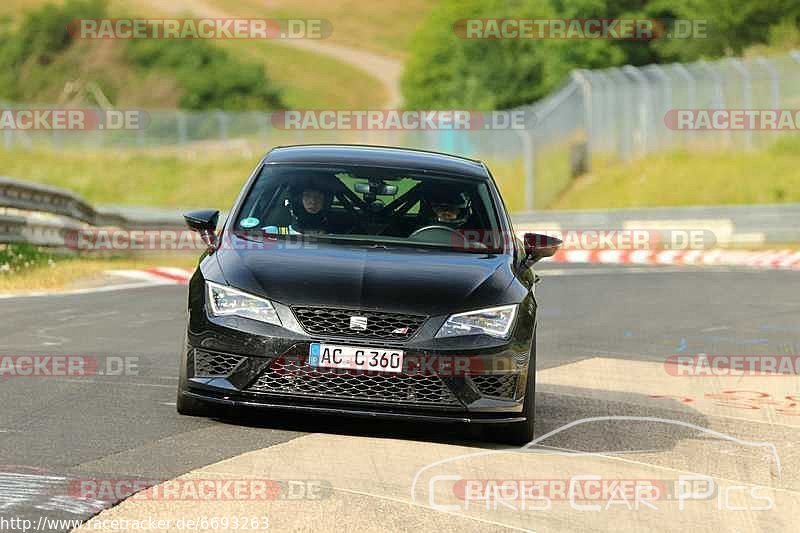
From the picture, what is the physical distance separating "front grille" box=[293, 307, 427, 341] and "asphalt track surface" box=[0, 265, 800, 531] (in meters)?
0.57

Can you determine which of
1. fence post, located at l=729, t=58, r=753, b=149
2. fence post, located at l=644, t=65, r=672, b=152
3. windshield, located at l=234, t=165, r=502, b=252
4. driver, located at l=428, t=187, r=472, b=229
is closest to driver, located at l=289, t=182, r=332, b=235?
windshield, located at l=234, t=165, r=502, b=252

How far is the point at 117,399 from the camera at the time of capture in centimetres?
973

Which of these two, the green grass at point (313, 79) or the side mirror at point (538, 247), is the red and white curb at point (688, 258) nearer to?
the side mirror at point (538, 247)

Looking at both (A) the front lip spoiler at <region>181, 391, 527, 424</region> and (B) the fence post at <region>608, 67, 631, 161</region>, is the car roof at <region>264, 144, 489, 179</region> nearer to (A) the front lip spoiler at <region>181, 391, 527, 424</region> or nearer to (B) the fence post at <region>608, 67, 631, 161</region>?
(A) the front lip spoiler at <region>181, 391, 527, 424</region>

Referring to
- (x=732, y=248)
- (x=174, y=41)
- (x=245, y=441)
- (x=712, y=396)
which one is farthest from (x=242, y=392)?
(x=174, y=41)

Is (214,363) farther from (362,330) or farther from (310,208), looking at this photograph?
(310,208)

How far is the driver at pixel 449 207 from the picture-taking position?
9.86 meters

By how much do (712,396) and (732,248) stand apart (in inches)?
788

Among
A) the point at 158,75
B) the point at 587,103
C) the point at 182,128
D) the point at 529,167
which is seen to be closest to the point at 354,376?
the point at 529,167

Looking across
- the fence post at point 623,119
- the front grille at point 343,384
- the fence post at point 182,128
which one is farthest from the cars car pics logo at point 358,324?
the fence post at point 182,128

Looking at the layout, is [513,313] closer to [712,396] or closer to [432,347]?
[432,347]

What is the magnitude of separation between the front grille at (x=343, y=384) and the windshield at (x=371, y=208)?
1.27 metres

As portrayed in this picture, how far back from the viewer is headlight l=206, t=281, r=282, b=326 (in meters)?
8.47

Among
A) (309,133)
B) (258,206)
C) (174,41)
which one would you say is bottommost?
(258,206)
